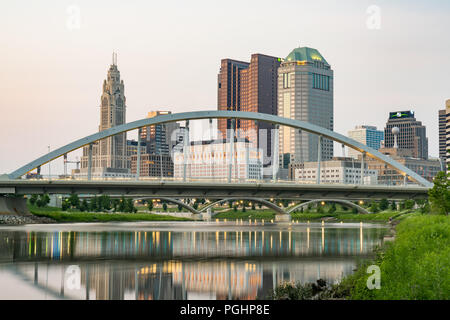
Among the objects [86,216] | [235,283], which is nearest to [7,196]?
[86,216]

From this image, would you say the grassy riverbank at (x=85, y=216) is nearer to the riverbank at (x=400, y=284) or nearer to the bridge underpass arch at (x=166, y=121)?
the bridge underpass arch at (x=166, y=121)

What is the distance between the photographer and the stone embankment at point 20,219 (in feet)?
274

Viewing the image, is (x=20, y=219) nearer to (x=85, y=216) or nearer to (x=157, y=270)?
(x=85, y=216)

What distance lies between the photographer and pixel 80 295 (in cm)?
1959

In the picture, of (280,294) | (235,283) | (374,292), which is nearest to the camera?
(374,292)

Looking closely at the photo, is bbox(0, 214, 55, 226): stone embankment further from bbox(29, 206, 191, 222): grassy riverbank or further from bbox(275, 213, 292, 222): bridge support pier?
bbox(275, 213, 292, 222): bridge support pier

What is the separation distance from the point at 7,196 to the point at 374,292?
3057 inches

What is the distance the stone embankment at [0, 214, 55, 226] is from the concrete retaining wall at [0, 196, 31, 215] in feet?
2.51

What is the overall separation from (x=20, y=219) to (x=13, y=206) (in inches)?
103

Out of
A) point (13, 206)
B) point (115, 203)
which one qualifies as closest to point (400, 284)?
point (13, 206)

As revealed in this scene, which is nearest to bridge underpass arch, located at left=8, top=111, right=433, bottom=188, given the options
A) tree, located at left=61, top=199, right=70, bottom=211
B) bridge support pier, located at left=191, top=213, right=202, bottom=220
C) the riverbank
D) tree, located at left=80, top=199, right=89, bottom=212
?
tree, located at left=61, top=199, right=70, bottom=211
